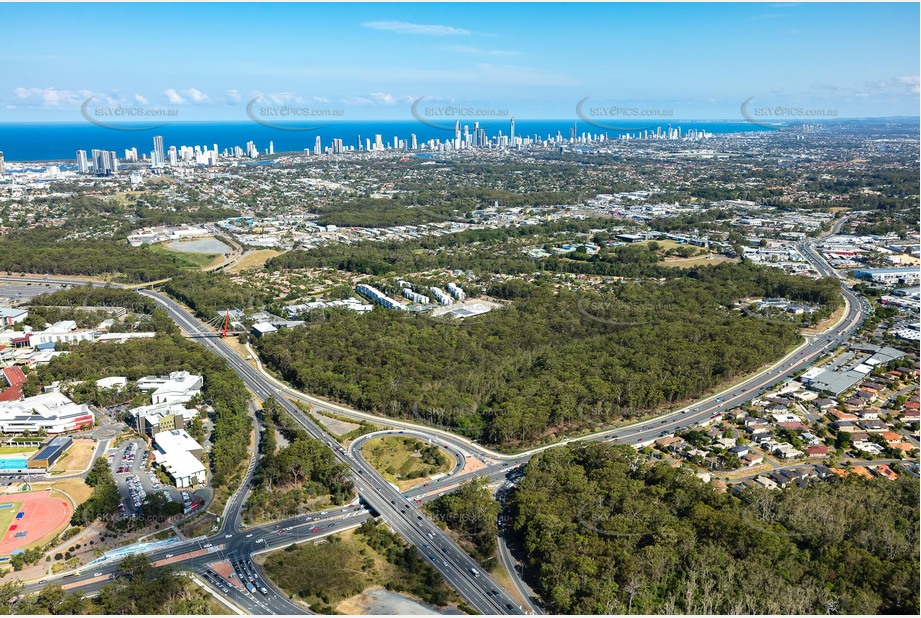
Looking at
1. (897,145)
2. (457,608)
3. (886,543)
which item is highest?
(897,145)

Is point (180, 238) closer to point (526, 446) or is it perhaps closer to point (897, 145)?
point (526, 446)

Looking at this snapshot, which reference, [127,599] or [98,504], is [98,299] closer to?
[98,504]

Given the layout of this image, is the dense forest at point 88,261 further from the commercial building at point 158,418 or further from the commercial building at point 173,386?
the commercial building at point 158,418

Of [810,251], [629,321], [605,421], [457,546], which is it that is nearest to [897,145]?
[810,251]

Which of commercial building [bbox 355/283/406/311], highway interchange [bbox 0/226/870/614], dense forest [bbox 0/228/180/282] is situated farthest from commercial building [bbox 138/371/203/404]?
dense forest [bbox 0/228/180/282]

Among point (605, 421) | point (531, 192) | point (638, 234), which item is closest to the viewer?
point (605, 421)

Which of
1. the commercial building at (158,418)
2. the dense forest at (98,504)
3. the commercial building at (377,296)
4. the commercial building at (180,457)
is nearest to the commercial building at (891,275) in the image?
the commercial building at (377,296)
